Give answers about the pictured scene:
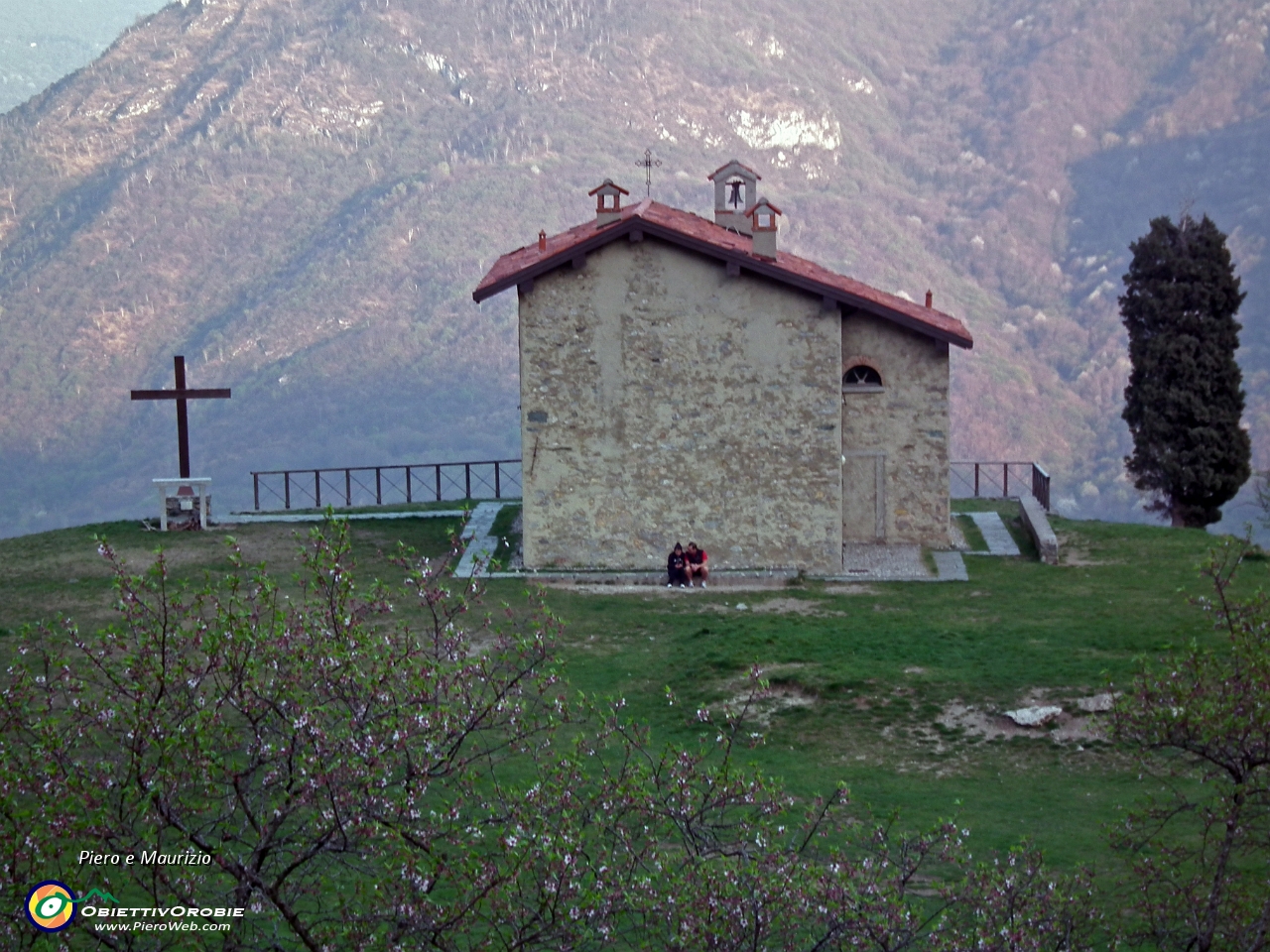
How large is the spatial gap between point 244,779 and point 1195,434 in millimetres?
27644

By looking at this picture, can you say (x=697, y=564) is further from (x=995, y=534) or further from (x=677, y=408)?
(x=995, y=534)

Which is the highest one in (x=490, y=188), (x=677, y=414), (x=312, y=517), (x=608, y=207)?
(x=490, y=188)

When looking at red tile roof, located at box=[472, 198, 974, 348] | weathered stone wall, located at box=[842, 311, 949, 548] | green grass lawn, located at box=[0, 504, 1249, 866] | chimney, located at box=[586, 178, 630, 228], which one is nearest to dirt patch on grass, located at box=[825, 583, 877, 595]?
green grass lawn, located at box=[0, 504, 1249, 866]

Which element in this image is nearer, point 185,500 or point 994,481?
point 185,500

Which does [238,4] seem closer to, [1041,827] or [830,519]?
[830,519]

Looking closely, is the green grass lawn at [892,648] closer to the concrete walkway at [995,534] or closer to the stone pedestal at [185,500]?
the stone pedestal at [185,500]

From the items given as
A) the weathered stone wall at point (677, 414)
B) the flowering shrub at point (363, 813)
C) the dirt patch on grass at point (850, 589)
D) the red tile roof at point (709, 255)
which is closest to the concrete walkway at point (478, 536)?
the weathered stone wall at point (677, 414)

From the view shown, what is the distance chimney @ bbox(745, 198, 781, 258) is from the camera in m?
26.5

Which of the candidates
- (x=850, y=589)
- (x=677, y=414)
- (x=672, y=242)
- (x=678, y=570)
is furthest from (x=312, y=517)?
(x=850, y=589)

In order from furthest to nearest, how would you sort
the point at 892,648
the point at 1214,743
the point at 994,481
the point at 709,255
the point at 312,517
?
1. the point at 994,481
2. the point at 312,517
3. the point at 709,255
4. the point at 892,648
5. the point at 1214,743

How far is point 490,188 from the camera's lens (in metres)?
103

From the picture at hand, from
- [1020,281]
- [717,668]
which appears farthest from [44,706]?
[1020,281]

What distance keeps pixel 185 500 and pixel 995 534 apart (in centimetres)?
1432

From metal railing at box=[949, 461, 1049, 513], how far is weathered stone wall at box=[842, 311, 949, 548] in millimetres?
713
